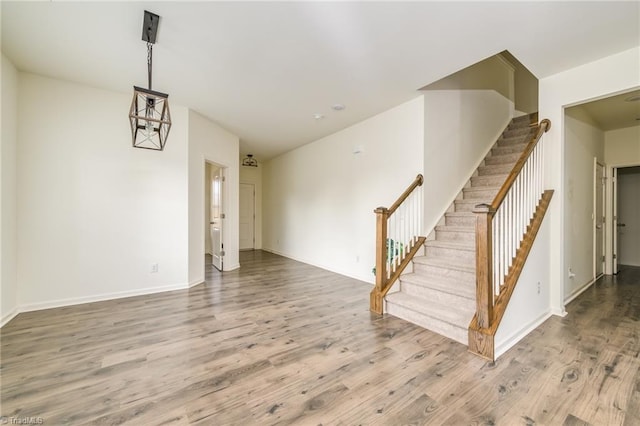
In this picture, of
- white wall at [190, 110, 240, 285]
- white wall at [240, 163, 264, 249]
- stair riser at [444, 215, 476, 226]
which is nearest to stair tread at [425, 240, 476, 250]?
stair riser at [444, 215, 476, 226]

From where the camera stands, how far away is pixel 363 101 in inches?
154

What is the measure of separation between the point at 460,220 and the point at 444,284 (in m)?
1.14

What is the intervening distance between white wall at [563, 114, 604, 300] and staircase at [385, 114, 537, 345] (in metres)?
0.72

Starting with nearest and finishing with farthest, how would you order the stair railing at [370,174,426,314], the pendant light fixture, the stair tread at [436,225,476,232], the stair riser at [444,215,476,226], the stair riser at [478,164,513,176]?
the stair railing at [370,174,426,314], the stair tread at [436,225,476,232], the stair riser at [444,215,476,226], the stair riser at [478,164,513,176], the pendant light fixture

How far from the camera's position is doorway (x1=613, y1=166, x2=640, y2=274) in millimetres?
5875

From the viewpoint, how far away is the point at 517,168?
2.78 meters

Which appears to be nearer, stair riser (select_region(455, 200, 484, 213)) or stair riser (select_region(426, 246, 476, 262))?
stair riser (select_region(426, 246, 476, 262))

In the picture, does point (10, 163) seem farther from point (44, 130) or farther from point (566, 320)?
point (566, 320)

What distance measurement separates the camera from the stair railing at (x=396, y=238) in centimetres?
334

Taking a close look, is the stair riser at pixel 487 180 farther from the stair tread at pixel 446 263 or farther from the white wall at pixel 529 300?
the stair tread at pixel 446 263

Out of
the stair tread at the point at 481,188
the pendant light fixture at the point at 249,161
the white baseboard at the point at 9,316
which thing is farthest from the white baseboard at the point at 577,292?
the pendant light fixture at the point at 249,161

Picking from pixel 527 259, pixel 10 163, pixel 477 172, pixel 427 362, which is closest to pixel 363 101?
pixel 477 172

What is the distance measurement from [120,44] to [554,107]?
4.65 m

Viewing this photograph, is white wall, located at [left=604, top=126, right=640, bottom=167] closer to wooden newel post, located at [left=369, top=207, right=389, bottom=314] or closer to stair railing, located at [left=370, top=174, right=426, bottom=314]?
stair railing, located at [left=370, top=174, right=426, bottom=314]
